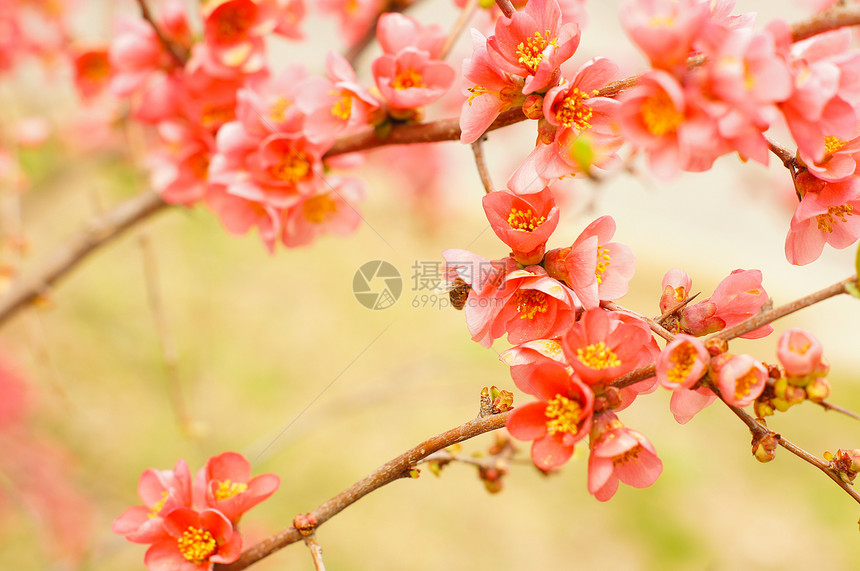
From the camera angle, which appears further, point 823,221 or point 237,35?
point 237,35

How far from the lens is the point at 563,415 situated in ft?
0.73

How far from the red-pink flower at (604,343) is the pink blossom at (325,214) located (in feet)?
0.63

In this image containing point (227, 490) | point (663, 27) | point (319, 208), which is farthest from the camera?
point (319, 208)

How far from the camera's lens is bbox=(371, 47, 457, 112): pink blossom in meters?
0.31

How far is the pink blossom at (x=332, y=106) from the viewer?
0.32 m

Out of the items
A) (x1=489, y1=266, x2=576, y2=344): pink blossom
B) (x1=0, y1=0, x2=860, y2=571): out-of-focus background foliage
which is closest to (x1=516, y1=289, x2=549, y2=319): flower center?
(x1=489, y1=266, x2=576, y2=344): pink blossom

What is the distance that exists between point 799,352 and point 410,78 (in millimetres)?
231

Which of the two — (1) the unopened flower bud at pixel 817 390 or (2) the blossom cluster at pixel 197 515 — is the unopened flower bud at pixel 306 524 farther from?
(1) the unopened flower bud at pixel 817 390

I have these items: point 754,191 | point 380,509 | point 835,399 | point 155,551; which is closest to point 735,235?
point 754,191

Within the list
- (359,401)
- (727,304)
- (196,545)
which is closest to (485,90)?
(727,304)

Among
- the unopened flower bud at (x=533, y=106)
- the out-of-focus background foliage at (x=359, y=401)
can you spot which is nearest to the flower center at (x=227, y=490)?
the unopened flower bud at (x=533, y=106)

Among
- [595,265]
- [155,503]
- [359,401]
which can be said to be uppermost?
[595,265]

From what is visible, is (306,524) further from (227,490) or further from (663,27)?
(663,27)

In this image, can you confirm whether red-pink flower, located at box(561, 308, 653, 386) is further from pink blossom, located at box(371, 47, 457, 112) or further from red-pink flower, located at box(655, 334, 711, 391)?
pink blossom, located at box(371, 47, 457, 112)
